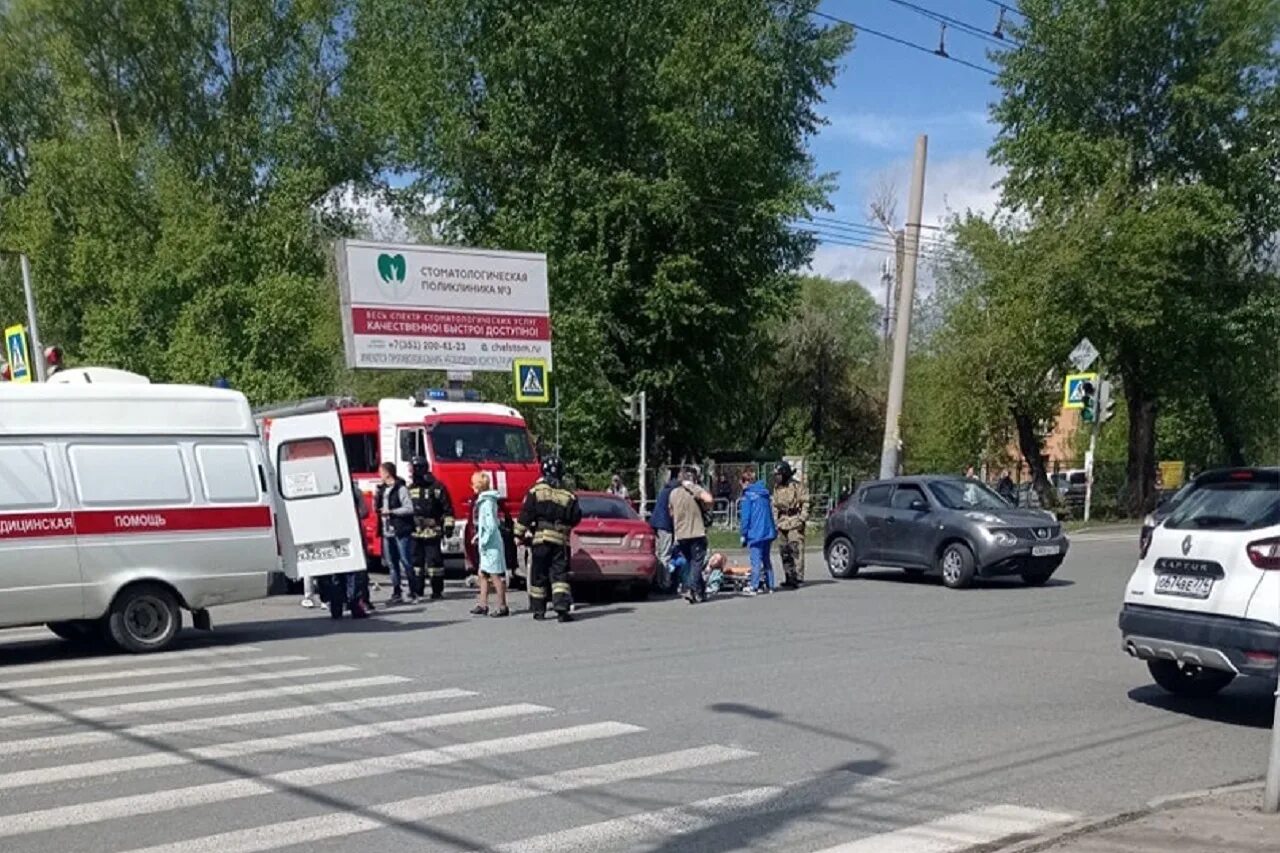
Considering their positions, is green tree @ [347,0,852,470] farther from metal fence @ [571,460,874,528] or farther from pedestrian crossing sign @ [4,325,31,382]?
pedestrian crossing sign @ [4,325,31,382]

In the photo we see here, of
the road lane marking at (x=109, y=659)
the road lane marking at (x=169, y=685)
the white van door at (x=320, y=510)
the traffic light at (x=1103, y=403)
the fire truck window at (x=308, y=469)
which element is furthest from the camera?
the traffic light at (x=1103, y=403)

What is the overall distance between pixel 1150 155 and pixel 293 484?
34.7 m

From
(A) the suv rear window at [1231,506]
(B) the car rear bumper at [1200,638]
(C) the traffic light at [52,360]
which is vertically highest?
(C) the traffic light at [52,360]

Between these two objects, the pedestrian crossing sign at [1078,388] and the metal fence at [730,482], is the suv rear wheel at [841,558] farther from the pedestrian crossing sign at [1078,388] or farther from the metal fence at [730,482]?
the pedestrian crossing sign at [1078,388]

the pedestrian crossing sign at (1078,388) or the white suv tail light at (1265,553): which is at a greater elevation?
the pedestrian crossing sign at (1078,388)

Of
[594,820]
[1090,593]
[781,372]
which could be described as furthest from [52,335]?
[594,820]

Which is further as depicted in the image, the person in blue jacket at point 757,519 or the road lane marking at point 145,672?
the person in blue jacket at point 757,519

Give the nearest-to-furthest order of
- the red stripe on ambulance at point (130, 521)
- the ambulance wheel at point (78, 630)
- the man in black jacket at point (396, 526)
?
the red stripe on ambulance at point (130, 521) < the ambulance wheel at point (78, 630) < the man in black jacket at point (396, 526)

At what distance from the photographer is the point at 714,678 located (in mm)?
11391

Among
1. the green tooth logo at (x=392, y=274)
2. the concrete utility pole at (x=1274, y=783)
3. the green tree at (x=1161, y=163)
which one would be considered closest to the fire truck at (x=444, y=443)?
the green tooth logo at (x=392, y=274)

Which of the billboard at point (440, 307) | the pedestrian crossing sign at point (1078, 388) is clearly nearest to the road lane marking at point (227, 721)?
the billboard at point (440, 307)

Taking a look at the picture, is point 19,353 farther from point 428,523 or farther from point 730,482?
point 730,482

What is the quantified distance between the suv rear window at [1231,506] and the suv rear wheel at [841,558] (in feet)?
37.6

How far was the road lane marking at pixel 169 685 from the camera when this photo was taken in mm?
10719
